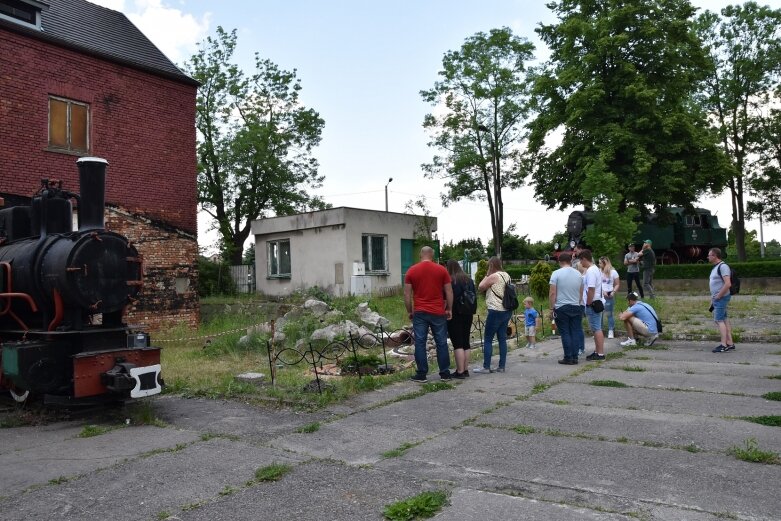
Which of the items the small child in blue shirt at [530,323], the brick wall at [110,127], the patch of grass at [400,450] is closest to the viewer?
the patch of grass at [400,450]

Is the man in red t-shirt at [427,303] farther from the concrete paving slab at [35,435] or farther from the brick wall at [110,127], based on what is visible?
the brick wall at [110,127]

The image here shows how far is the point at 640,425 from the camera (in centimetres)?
570

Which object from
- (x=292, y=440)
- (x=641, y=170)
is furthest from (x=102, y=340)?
(x=641, y=170)

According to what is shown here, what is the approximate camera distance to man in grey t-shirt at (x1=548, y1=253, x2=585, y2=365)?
911 cm

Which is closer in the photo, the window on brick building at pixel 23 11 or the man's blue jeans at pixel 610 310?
the man's blue jeans at pixel 610 310

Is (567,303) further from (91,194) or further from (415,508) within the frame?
(91,194)

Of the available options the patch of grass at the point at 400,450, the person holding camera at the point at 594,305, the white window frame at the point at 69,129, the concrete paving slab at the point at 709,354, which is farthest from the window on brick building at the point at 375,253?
the patch of grass at the point at 400,450

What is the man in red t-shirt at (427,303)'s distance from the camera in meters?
8.02

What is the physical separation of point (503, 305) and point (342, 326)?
438 cm

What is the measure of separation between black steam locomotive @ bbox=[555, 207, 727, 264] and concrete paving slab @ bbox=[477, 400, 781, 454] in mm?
22875

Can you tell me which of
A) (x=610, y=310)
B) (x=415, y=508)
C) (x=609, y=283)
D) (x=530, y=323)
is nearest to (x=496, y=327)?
(x=530, y=323)

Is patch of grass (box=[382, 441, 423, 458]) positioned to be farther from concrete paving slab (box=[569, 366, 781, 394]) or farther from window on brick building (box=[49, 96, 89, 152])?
window on brick building (box=[49, 96, 89, 152])

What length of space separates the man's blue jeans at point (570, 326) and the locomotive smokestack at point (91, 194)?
6486 mm

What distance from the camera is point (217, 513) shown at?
12.7 ft
